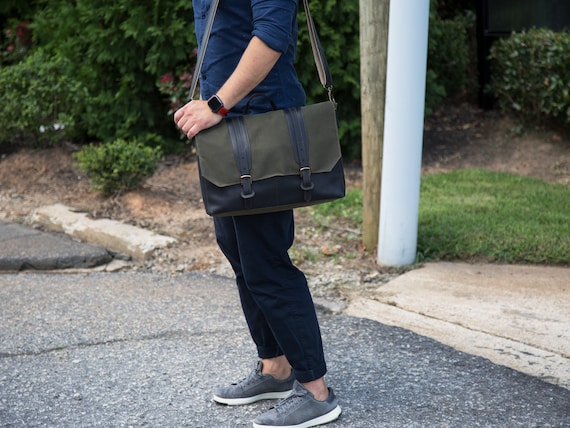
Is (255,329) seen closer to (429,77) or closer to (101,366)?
(101,366)

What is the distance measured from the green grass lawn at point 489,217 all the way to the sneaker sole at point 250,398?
75.4 inches

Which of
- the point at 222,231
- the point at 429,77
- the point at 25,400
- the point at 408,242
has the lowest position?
the point at 25,400

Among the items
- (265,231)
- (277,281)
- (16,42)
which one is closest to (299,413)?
(277,281)

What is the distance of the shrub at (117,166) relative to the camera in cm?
618

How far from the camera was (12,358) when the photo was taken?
Answer: 3648 mm

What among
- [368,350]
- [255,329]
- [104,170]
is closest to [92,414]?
[255,329]

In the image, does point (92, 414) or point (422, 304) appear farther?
point (422, 304)

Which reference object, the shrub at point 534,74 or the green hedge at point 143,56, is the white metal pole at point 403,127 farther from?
the shrub at point 534,74

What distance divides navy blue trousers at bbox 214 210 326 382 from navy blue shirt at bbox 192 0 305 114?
Answer: 1.29ft

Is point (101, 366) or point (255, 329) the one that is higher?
point (255, 329)

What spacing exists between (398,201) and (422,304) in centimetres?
69

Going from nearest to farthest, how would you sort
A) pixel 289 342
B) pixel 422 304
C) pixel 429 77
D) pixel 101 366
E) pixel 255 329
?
pixel 289 342 → pixel 255 329 → pixel 101 366 → pixel 422 304 → pixel 429 77

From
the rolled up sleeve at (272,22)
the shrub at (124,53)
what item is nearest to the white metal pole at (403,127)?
the rolled up sleeve at (272,22)

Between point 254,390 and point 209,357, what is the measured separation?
51 centimetres
